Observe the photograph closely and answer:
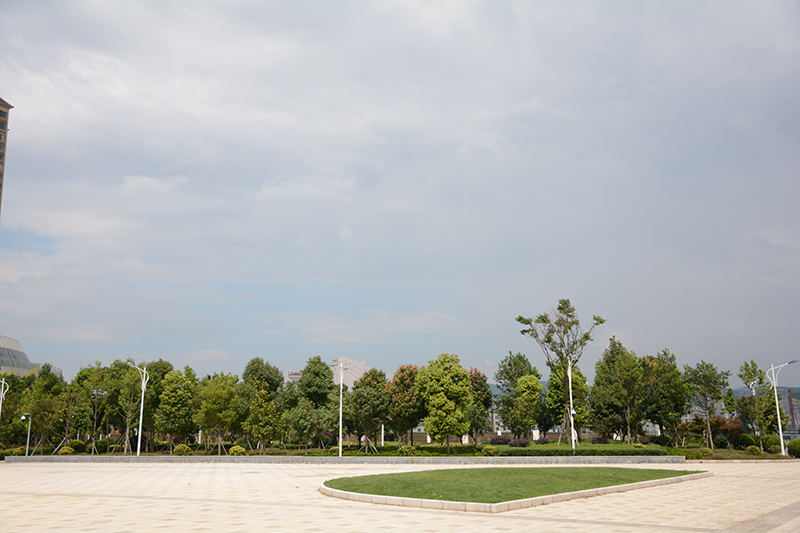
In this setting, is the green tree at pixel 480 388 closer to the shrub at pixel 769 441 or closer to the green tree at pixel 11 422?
the shrub at pixel 769 441

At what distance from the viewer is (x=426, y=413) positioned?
151ft

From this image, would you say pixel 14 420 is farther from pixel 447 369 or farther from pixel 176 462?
pixel 447 369

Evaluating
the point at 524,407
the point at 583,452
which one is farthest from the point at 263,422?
the point at 524,407

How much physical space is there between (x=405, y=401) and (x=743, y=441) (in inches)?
1162

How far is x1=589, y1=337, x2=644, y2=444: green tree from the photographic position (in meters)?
46.4

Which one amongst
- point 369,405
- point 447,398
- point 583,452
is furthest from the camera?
point 369,405

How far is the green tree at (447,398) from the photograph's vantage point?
40.6m

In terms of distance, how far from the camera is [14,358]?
127000 mm

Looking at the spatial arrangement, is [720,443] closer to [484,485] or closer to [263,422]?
[263,422]

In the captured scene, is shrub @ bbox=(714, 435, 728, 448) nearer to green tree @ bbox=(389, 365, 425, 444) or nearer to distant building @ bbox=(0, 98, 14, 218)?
green tree @ bbox=(389, 365, 425, 444)

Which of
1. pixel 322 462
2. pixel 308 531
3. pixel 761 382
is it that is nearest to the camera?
pixel 308 531

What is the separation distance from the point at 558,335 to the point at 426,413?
12.8 meters

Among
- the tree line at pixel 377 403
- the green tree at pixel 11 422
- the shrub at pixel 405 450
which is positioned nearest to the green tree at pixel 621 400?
the tree line at pixel 377 403

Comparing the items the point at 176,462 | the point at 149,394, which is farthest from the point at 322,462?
the point at 149,394
